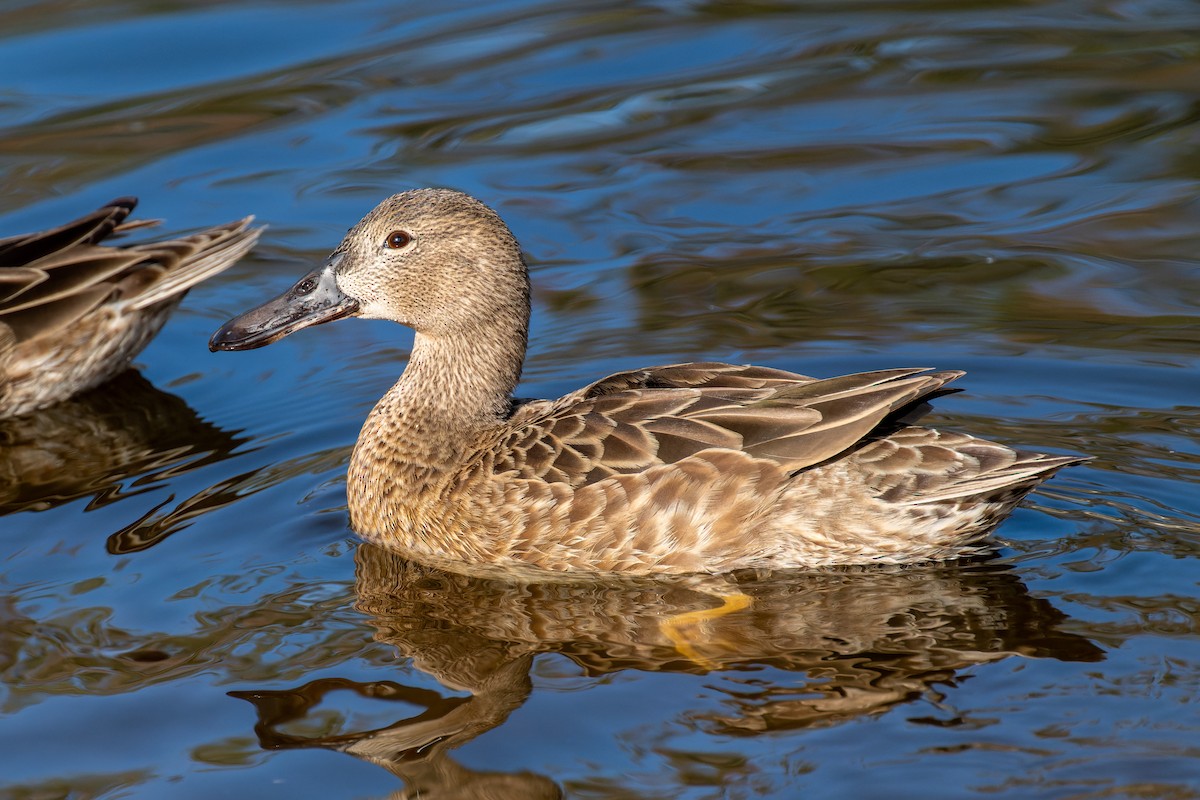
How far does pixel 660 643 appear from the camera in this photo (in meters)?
6.11

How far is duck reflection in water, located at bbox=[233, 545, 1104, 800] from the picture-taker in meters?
→ 5.52

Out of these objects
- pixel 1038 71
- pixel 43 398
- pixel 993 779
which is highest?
pixel 1038 71

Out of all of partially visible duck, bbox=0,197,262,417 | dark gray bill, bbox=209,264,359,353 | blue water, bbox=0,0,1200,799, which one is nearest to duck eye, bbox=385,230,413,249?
dark gray bill, bbox=209,264,359,353

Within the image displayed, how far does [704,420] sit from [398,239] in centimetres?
165

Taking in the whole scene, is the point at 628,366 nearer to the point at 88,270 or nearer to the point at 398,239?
the point at 398,239

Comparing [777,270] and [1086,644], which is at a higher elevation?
[777,270]

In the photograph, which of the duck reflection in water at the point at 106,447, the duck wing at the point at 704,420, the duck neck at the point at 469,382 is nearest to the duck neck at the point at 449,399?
the duck neck at the point at 469,382

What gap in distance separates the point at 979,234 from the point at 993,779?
205 inches

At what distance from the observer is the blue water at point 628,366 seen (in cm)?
547

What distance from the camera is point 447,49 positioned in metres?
12.7

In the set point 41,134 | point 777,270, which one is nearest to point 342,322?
point 777,270

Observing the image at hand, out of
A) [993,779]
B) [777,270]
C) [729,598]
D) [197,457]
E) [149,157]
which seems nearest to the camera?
[993,779]

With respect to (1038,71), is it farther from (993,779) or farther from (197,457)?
(993,779)

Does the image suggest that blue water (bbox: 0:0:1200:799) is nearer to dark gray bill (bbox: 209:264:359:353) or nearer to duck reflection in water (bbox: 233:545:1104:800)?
duck reflection in water (bbox: 233:545:1104:800)
